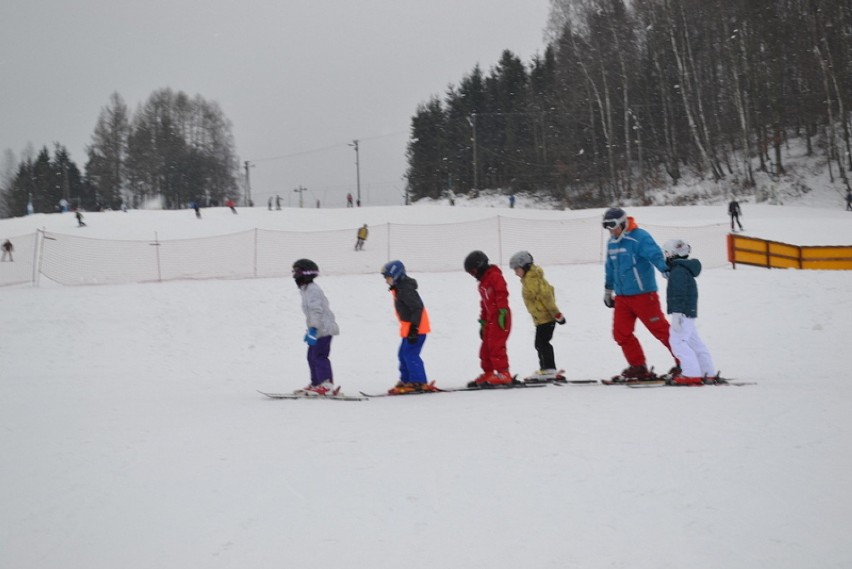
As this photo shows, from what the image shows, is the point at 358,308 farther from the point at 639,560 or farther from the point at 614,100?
the point at 614,100

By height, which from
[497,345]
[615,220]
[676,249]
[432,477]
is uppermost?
[615,220]

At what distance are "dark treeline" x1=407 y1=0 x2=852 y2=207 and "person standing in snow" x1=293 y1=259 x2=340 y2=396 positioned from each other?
37.1 meters

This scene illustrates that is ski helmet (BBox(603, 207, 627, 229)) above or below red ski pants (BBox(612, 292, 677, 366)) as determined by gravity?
above

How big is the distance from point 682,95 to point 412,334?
42.3 m

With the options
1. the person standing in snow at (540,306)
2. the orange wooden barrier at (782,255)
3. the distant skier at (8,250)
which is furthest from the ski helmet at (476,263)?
the distant skier at (8,250)

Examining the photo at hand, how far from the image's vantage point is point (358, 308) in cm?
1680

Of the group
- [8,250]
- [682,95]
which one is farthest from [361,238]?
[682,95]

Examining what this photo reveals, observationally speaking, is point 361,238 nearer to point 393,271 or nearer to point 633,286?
point 393,271

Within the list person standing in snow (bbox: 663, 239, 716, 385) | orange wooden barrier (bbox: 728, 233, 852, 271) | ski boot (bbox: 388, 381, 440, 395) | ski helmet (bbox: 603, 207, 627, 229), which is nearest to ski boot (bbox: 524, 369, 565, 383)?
ski boot (bbox: 388, 381, 440, 395)

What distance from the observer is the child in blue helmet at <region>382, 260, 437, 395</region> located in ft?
26.8

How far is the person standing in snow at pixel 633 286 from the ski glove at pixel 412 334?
2.38m

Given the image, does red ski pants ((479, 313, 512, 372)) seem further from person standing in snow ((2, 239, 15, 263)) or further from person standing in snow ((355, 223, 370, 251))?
person standing in snow ((2, 239, 15, 263))

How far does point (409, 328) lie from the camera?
8.18 meters

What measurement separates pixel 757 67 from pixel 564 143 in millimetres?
19361
